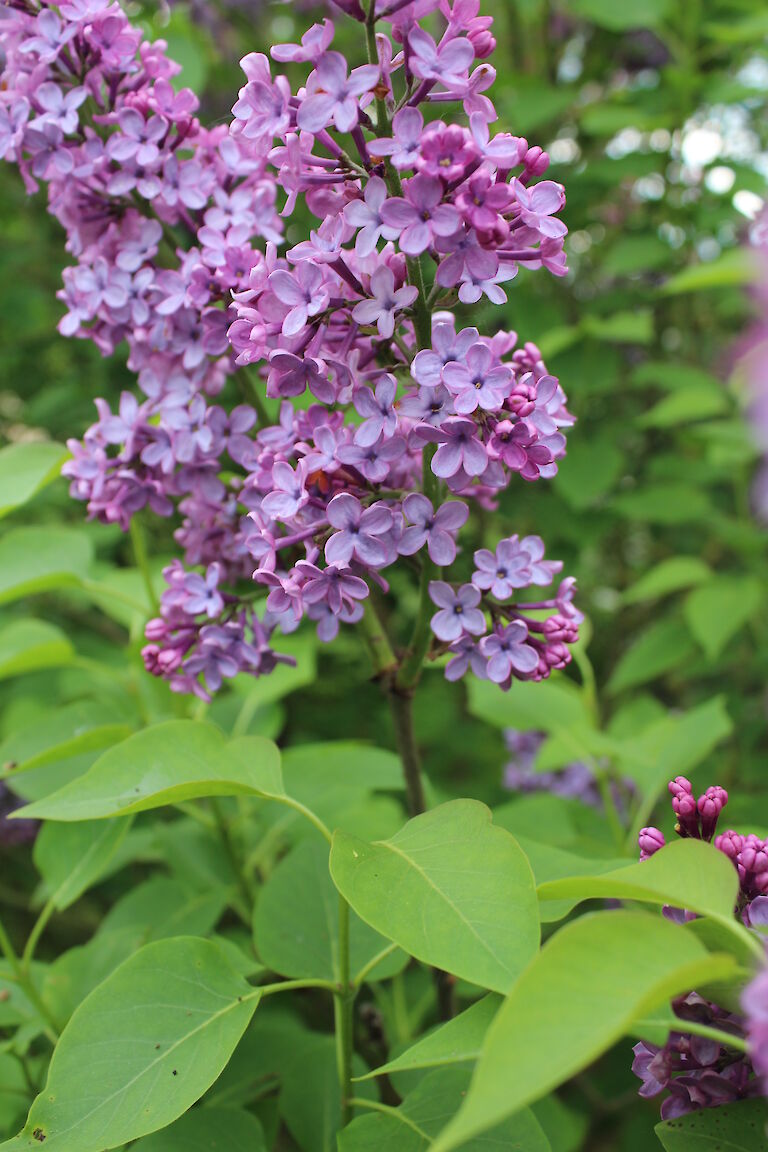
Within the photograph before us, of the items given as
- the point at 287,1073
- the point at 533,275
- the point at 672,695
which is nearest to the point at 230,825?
the point at 287,1073

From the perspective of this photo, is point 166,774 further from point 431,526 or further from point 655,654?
point 655,654

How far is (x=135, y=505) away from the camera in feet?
3.97

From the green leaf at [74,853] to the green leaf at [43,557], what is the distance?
0.35m

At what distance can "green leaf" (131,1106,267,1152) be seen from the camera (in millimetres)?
997

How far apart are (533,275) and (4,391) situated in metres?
1.63

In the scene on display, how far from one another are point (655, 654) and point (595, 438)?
1.88ft

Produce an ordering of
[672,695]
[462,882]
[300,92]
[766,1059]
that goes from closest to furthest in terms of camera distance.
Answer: [766,1059], [462,882], [300,92], [672,695]

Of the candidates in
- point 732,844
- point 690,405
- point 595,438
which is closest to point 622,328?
point 690,405

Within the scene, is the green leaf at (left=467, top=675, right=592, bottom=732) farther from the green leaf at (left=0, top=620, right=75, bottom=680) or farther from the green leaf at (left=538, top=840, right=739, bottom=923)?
the green leaf at (left=538, top=840, right=739, bottom=923)

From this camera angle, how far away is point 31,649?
142cm

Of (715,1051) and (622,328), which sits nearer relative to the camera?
(715,1051)

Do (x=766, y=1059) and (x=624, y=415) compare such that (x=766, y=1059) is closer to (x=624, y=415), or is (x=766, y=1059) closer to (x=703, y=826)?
(x=703, y=826)

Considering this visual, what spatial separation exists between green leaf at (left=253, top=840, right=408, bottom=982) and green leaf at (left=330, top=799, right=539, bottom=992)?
0.32 metres

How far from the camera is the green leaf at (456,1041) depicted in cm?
75
